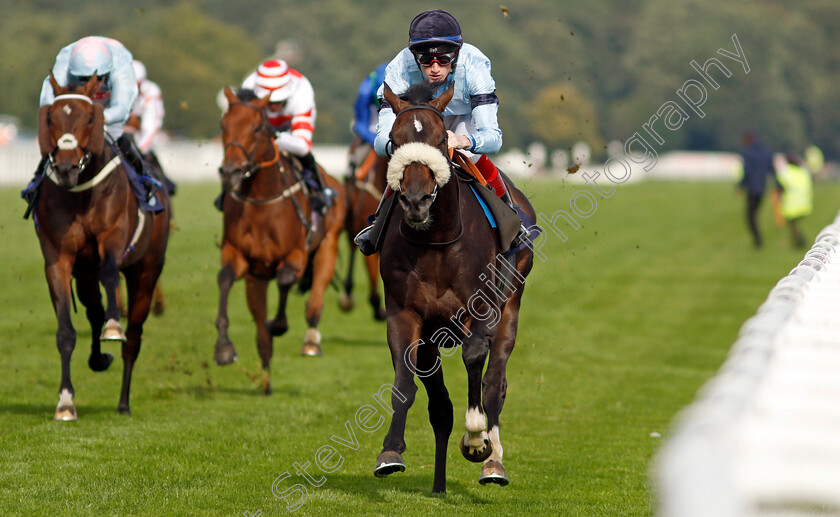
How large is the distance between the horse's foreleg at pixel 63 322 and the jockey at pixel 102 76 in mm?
577

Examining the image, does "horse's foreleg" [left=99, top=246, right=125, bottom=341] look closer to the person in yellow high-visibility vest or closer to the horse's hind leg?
the horse's hind leg

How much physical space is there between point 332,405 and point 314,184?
7.69ft

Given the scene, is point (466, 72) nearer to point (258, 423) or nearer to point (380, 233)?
point (380, 233)

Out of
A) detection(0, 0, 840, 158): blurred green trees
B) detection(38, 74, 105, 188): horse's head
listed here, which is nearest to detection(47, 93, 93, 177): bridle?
detection(38, 74, 105, 188): horse's head

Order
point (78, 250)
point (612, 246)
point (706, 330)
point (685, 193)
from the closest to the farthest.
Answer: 1. point (78, 250)
2. point (706, 330)
3. point (612, 246)
4. point (685, 193)

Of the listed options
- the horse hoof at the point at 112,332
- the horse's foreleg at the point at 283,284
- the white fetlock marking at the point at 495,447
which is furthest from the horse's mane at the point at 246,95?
the white fetlock marking at the point at 495,447

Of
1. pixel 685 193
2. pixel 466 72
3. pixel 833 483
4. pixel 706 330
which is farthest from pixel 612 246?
pixel 685 193

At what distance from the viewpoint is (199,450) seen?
6.99m

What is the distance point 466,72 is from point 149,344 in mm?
6779

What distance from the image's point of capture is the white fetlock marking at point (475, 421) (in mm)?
5398

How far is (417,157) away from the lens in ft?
16.2

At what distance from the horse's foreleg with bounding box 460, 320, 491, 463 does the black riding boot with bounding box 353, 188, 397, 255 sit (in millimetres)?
664

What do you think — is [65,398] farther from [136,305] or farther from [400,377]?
[400,377]

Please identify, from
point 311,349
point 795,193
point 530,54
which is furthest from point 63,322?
point 530,54
